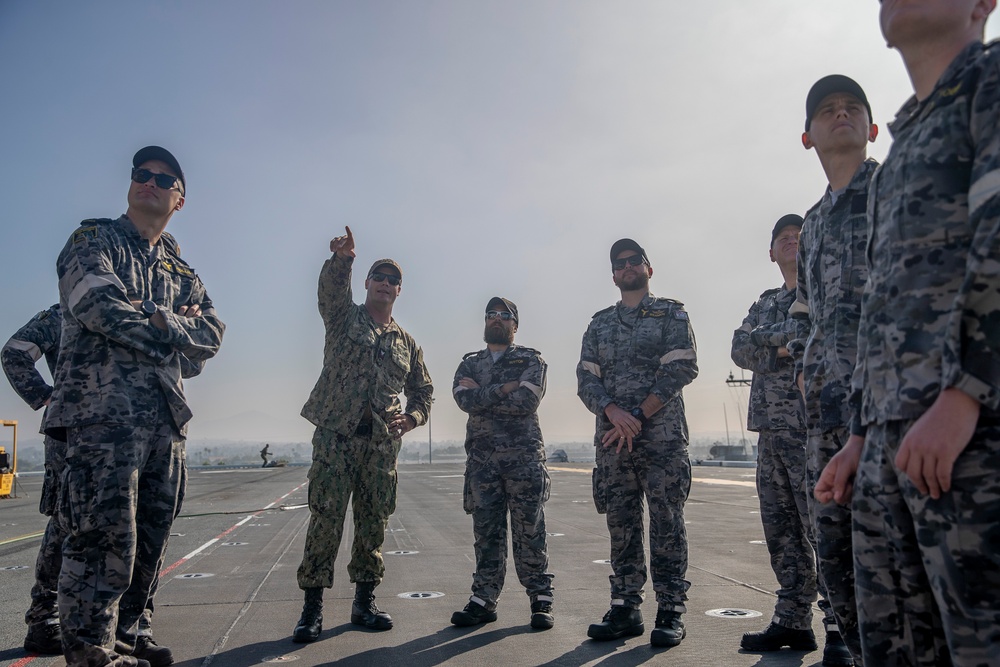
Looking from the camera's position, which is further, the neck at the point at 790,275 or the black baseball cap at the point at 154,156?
the neck at the point at 790,275

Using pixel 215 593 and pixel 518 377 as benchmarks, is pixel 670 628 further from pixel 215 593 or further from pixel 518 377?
pixel 215 593

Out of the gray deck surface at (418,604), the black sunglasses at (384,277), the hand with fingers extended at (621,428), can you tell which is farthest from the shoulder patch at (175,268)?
the hand with fingers extended at (621,428)

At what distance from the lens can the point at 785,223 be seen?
4.12 m

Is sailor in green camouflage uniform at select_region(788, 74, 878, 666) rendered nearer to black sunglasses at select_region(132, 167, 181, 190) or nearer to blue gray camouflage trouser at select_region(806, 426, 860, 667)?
blue gray camouflage trouser at select_region(806, 426, 860, 667)

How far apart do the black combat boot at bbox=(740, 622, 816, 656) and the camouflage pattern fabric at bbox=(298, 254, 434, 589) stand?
2032mm

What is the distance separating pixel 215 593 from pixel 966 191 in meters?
5.05

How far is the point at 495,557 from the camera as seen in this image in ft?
14.2

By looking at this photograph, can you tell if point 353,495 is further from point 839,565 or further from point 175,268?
point 839,565

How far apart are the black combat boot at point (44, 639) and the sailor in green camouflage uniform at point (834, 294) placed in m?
3.50

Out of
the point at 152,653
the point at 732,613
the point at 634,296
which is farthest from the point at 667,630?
the point at 152,653

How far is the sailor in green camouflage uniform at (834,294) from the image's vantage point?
1.90 metres

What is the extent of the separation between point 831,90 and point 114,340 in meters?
2.81

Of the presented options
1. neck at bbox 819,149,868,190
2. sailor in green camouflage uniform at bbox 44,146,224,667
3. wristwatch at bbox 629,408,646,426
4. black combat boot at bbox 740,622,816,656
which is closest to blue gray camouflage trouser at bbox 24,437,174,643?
sailor in green camouflage uniform at bbox 44,146,224,667

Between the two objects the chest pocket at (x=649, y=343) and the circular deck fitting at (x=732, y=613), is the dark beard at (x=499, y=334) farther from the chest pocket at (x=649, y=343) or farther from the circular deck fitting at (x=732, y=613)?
the circular deck fitting at (x=732, y=613)
